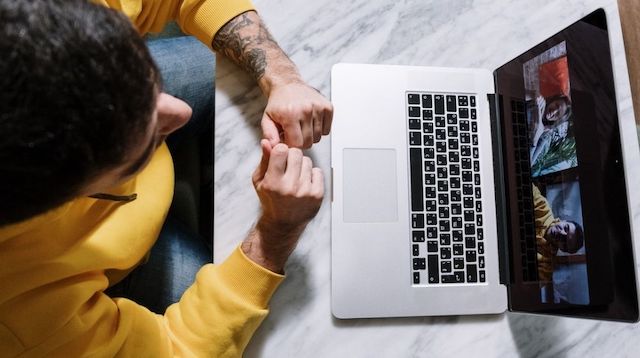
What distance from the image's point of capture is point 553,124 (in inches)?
28.0

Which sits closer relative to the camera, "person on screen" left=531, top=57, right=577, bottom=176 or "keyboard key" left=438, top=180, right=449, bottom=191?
"person on screen" left=531, top=57, right=577, bottom=176

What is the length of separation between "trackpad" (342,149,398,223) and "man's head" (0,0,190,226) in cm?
39

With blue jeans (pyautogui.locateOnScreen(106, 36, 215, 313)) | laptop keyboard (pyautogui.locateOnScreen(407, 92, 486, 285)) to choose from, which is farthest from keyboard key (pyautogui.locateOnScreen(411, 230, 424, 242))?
blue jeans (pyautogui.locateOnScreen(106, 36, 215, 313))

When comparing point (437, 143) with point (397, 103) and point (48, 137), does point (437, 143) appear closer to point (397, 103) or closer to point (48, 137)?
point (397, 103)

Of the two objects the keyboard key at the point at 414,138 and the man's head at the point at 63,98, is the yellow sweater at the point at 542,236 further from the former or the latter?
the man's head at the point at 63,98

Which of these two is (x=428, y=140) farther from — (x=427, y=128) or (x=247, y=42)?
(x=247, y=42)

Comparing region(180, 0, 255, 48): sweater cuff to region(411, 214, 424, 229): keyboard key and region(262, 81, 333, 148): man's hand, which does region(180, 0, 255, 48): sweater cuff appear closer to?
region(262, 81, 333, 148): man's hand

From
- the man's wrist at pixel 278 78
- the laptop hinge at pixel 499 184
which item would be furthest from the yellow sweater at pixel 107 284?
the laptop hinge at pixel 499 184

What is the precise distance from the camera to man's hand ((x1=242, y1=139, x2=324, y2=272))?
69 centimetres

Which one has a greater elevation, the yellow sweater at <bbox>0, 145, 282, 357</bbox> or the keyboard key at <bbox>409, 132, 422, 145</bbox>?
the keyboard key at <bbox>409, 132, 422, 145</bbox>

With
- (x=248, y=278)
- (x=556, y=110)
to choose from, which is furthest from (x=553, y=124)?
(x=248, y=278)

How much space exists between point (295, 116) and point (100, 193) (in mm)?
268

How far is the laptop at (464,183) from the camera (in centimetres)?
68

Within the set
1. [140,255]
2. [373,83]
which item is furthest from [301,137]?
[140,255]
